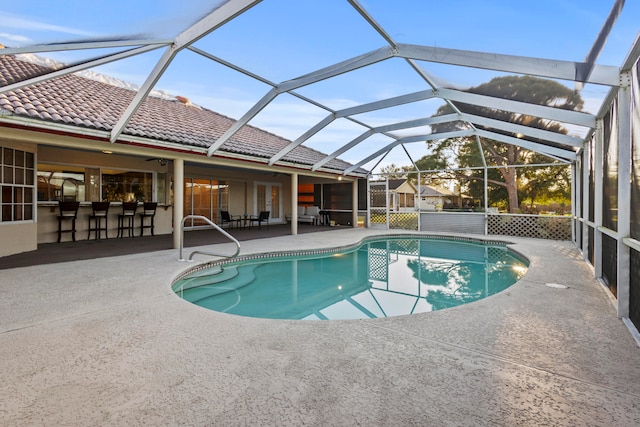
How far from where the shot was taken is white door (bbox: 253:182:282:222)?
15570mm

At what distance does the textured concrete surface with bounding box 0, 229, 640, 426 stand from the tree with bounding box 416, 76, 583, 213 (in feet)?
9.99

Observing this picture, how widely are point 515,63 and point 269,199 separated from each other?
1309cm

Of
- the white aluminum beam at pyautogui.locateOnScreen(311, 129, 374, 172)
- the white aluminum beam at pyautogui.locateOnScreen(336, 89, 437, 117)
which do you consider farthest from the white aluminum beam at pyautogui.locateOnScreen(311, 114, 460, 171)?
the white aluminum beam at pyautogui.locateOnScreen(336, 89, 437, 117)

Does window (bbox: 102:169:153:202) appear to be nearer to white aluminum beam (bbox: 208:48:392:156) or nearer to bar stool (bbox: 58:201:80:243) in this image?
bar stool (bbox: 58:201:80:243)

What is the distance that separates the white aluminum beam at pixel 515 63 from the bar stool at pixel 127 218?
28.8 feet

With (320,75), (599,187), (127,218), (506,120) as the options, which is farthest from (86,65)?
(506,120)

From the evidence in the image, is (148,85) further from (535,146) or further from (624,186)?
(535,146)

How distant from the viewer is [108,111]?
7523 mm

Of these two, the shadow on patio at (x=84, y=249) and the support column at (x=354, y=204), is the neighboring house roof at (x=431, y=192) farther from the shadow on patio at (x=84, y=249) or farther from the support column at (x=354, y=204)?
the shadow on patio at (x=84, y=249)

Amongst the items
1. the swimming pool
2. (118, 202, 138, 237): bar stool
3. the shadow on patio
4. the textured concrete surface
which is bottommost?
the swimming pool

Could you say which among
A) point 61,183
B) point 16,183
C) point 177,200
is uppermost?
point 61,183

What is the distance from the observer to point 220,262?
6961mm

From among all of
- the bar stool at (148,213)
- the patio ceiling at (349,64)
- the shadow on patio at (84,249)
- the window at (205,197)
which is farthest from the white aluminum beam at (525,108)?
the window at (205,197)

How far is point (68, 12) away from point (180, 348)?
145 inches
